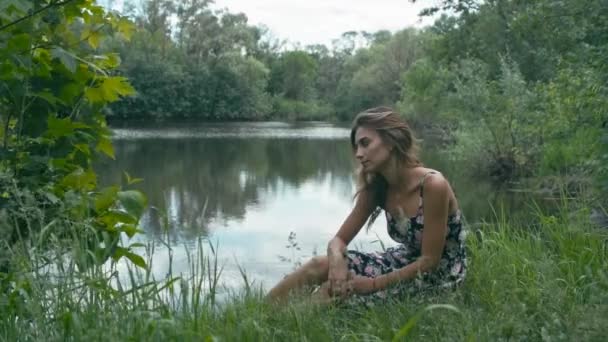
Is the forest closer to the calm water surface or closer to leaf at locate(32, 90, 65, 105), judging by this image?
leaf at locate(32, 90, 65, 105)

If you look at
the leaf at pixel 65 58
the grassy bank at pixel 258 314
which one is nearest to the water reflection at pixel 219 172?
the grassy bank at pixel 258 314

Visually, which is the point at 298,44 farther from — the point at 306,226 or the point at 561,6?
the point at 561,6

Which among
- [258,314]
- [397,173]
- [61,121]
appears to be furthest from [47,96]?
[397,173]

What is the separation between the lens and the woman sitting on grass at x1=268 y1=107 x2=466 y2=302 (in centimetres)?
305

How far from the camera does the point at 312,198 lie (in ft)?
47.7

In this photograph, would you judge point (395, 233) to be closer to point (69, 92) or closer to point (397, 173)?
point (397, 173)

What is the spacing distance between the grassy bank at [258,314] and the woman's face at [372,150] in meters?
0.61

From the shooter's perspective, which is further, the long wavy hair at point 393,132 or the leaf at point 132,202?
the long wavy hair at point 393,132

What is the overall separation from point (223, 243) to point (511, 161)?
927 cm

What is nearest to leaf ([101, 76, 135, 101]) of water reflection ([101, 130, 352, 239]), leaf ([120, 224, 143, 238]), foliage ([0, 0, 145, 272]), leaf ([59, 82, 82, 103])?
foliage ([0, 0, 145, 272])

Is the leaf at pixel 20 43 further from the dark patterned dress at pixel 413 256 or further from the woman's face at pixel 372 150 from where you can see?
the dark patterned dress at pixel 413 256

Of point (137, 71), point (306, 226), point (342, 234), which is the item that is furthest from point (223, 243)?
point (137, 71)

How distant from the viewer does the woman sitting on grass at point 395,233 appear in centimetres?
305

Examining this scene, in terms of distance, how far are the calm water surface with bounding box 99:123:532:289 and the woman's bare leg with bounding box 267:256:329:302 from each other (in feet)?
0.52
